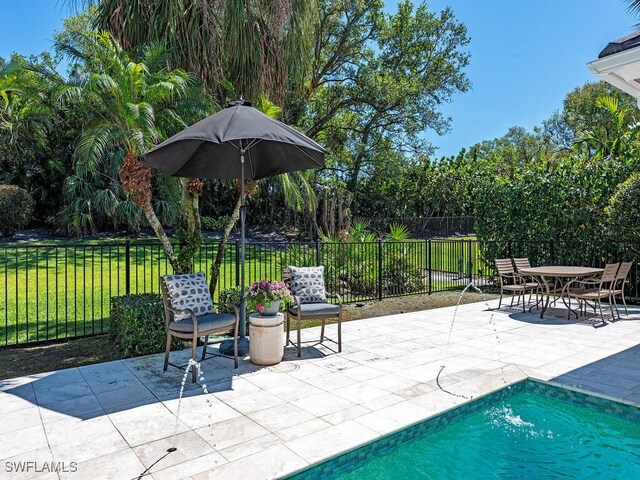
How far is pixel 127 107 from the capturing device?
17.2 ft

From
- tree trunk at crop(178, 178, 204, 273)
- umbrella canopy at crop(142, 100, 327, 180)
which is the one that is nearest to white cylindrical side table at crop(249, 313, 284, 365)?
umbrella canopy at crop(142, 100, 327, 180)

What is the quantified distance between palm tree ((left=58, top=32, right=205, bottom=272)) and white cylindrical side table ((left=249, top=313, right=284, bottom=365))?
80.1 inches

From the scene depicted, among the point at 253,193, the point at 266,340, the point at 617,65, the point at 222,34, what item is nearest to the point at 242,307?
the point at 266,340

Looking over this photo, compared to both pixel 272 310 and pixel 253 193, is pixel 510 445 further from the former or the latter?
pixel 253 193

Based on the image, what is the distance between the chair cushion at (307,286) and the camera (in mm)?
5582

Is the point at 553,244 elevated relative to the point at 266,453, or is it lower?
elevated

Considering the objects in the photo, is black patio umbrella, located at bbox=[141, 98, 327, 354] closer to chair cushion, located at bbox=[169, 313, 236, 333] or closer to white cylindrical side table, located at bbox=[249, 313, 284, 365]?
white cylindrical side table, located at bbox=[249, 313, 284, 365]

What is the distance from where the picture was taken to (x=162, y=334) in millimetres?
5449

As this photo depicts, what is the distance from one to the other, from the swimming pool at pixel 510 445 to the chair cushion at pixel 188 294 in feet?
8.29

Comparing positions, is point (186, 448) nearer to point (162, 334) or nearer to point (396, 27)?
point (162, 334)

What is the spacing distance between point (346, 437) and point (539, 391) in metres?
2.15

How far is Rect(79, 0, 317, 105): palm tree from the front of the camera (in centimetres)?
687

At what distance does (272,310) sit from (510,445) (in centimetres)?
266

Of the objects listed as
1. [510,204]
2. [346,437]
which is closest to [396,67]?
[510,204]
